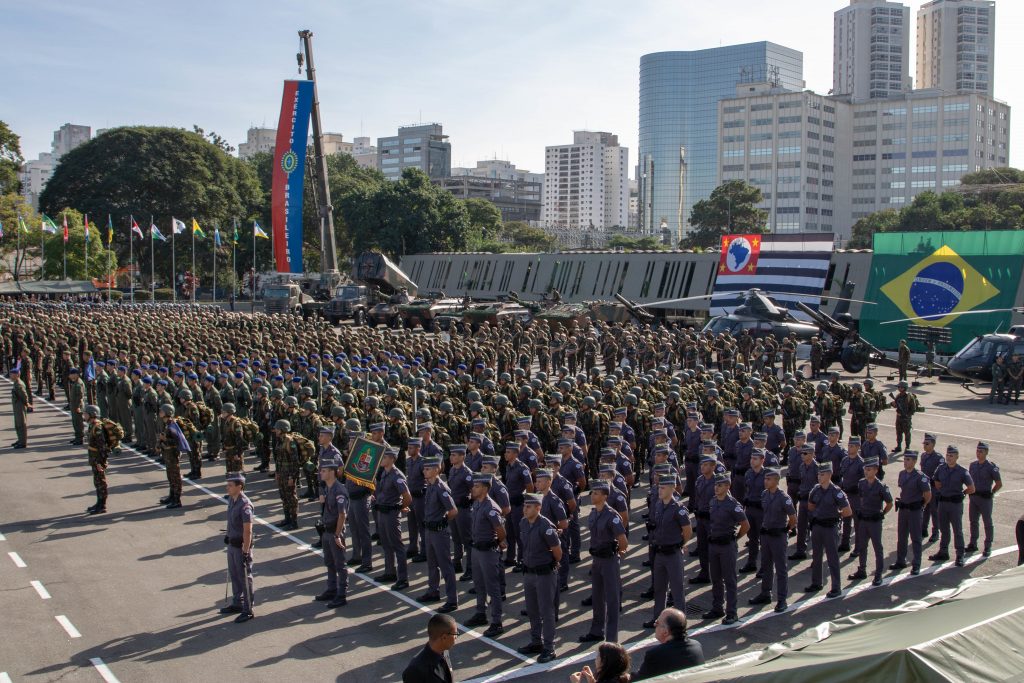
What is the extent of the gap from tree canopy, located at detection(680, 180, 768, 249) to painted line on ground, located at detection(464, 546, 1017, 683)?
6358 cm

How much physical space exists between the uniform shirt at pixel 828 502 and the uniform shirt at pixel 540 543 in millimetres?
3076

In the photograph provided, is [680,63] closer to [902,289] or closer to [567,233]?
[567,233]

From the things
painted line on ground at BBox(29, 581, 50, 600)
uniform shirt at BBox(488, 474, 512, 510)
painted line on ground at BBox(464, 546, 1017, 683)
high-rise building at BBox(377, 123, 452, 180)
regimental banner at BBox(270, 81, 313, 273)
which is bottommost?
painted line on ground at BBox(464, 546, 1017, 683)

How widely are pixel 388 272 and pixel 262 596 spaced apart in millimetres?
30737

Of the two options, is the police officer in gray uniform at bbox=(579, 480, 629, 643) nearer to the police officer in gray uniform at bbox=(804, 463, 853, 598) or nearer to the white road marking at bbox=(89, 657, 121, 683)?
the police officer in gray uniform at bbox=(804, 463, 853, 598)

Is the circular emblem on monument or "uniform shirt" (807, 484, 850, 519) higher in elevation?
the circular emblem on monument

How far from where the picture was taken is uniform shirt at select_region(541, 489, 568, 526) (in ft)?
28.6

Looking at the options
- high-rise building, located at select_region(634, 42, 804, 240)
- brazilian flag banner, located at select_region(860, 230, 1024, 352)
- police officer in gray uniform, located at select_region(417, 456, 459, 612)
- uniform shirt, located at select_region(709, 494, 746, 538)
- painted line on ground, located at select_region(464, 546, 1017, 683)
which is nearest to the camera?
painted line on ground, located at select_region(464, 546, 1017, 683)

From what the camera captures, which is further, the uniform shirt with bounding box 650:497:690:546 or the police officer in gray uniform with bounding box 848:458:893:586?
the police officer in gray uniform with bounding box 848:458:893:586

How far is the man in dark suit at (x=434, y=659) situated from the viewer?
534 cm

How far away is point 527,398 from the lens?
1524 centimetres

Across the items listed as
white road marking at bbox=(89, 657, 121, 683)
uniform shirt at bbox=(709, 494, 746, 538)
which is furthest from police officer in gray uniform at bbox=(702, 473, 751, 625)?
white road marking at bbox=(89, 657, 121, 683)

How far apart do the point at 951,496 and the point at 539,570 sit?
533cm

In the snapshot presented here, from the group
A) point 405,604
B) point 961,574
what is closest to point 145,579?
point 405,604
